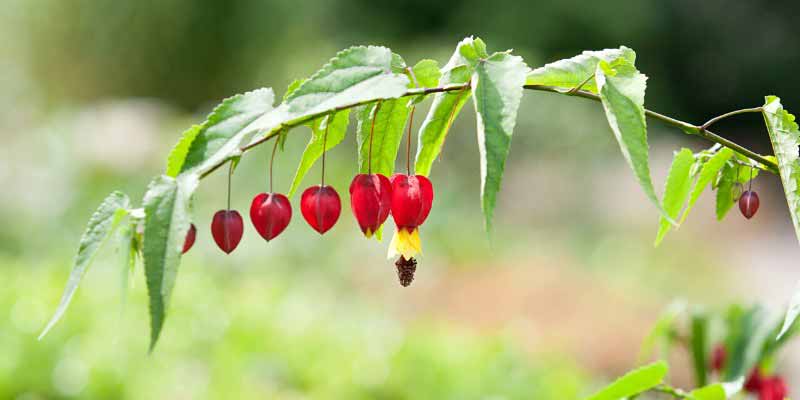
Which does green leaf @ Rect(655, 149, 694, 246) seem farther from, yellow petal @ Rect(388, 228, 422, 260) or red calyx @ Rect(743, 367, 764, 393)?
red calyx @ Rect(743, 367, 764, 393)

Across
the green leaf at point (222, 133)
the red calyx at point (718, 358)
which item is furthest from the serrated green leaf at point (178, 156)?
the red calyx at point (718, 358)

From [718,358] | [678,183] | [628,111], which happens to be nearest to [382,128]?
[628,111]

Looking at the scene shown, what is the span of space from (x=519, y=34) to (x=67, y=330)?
9986mm

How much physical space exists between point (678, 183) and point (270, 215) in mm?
516

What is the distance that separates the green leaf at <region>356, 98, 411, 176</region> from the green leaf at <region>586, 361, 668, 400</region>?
376 mm

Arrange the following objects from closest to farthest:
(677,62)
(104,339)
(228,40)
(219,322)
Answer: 1. (104,339)
2. (219,322)
3. (228,40)
4. (677,62)

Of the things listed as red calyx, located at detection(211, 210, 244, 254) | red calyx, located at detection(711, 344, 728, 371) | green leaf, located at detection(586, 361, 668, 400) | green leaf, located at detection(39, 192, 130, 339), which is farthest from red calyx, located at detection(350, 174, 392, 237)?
red calyx, located at detection(711, 344, 728, 371)

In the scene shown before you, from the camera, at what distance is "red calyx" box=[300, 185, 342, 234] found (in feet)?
3.13

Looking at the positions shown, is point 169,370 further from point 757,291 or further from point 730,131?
point 730,131

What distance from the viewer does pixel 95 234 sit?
81 centimetres

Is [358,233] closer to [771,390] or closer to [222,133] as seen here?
[771,390]

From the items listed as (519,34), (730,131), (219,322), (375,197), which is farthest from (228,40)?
(375,197)

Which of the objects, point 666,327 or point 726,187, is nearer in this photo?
point 726,187

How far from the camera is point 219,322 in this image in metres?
4.05
